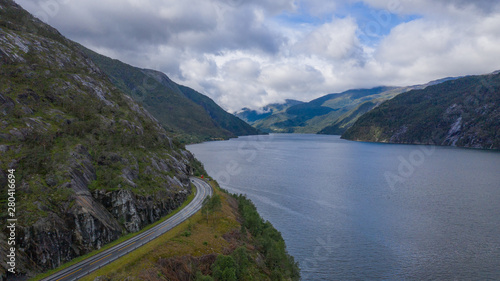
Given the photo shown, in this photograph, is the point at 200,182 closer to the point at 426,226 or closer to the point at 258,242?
the point at 258,242

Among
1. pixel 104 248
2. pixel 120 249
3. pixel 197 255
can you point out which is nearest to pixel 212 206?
pixel 197 255

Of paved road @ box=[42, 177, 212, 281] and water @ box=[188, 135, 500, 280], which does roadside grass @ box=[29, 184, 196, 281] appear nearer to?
paved road @ box=[42, 177, 212, 281]

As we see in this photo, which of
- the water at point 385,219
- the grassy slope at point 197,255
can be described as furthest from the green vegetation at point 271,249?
the water at point 385,219

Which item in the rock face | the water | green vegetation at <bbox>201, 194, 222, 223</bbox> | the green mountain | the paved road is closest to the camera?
the paved road

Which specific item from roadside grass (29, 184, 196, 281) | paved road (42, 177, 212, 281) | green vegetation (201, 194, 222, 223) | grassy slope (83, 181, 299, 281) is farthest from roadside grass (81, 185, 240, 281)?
roadside grass (29, 184, 196, 281)

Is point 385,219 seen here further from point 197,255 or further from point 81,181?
point 81,181

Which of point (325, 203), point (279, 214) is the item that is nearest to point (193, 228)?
point (279, 214)
